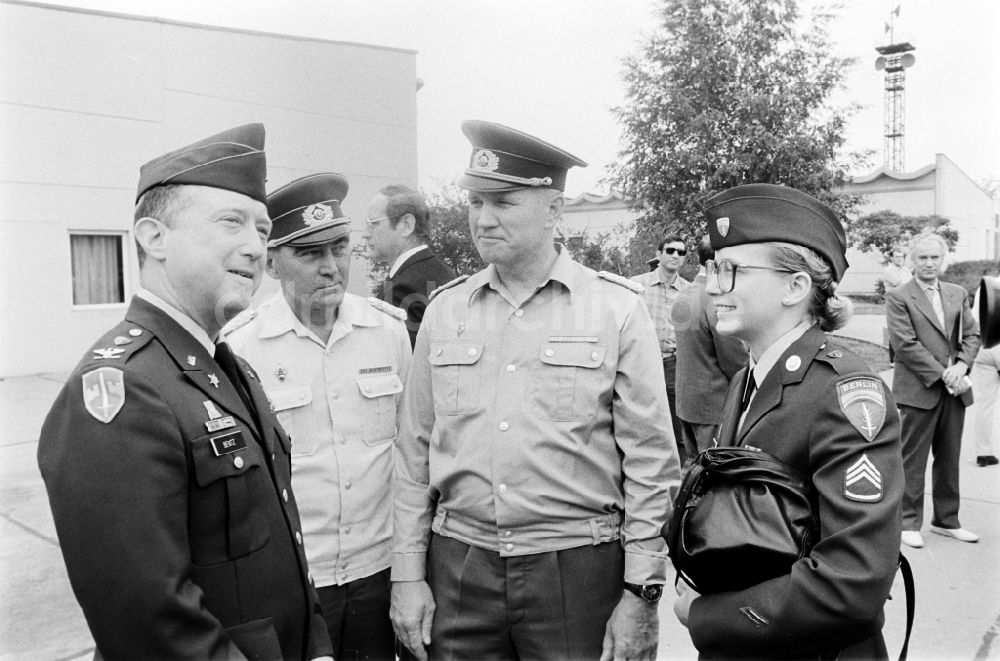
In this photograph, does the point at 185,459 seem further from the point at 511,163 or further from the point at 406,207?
the point at 406,207

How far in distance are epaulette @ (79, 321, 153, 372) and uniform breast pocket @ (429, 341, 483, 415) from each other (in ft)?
3.11

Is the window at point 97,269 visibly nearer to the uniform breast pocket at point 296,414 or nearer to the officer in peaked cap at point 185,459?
the uniform breast pocket at point 296,414

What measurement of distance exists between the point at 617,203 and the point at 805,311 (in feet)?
42.8

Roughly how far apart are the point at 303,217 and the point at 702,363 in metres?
2.80

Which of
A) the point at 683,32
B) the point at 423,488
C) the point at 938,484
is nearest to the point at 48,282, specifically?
the point at 683,32

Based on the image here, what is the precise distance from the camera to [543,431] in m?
2.11

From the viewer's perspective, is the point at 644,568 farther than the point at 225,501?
Yes

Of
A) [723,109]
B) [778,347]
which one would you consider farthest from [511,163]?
[723,109]

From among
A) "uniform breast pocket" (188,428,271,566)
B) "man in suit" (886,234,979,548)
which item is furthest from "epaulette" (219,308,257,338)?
"man in suit" (886,234,979,548)

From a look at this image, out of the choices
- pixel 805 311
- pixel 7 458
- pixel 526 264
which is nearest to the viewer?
pixel 805 311

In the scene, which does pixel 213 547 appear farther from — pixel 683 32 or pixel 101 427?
pixel 683 32

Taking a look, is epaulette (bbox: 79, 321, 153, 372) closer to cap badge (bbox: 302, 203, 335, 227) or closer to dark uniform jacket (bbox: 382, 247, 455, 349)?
cap badge (bbox: 302, 203, 335, 227)

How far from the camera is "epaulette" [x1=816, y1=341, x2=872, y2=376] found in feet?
5.46

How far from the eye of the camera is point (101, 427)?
4.31 ft
